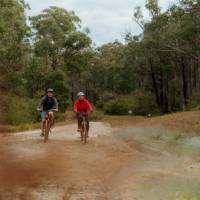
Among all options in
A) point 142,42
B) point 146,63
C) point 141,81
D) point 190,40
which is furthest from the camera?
point 141,81

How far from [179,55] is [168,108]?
32.8 feet

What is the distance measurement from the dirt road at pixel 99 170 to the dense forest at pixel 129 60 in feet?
92.5

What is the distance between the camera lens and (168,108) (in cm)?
6488

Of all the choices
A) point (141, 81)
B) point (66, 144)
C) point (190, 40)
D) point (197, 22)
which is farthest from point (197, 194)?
point (141, 81)

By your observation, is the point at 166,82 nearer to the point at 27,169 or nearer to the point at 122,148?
the point at 122,148

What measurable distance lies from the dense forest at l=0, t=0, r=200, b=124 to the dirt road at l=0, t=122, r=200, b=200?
28.2m

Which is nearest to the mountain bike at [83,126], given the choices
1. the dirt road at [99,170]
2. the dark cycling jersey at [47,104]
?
the dirt road at [99,170]

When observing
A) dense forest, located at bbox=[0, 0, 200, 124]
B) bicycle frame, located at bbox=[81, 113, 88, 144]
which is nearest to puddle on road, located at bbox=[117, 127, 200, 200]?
bicycle frame, located at bbox=[81, 113, 88, 144]

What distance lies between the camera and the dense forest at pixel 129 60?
47656 millimetres

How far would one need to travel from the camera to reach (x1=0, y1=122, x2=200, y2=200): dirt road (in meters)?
9.48

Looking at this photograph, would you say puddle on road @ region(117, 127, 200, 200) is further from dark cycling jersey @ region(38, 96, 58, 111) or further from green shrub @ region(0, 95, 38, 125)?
green shrub @ region(0, 95, 38, 125)

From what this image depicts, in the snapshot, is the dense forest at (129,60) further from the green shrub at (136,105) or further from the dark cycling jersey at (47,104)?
the dark cycling jersey at (47,104)

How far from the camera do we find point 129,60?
61.9 m

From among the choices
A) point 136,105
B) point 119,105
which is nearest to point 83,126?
point 136,105
